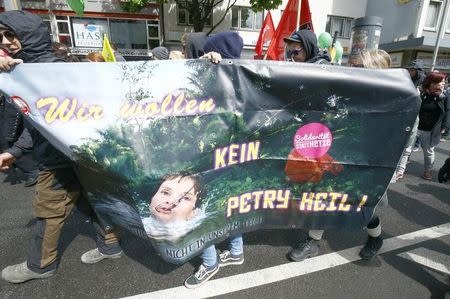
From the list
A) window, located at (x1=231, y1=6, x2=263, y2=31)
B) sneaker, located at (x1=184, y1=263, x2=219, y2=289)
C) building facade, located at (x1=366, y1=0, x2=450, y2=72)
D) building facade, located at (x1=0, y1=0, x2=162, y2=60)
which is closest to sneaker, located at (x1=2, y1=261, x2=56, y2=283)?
sneaker, located at (x1=184, y1=263, x2=219, y2=289)

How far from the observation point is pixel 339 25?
64.9 ft

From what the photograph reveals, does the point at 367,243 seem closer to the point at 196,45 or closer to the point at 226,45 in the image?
the point at 226,45

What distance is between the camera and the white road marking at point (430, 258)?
2.52 metres

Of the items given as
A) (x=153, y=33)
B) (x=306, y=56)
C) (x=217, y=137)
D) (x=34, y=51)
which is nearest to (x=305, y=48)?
(x=306, y=56)

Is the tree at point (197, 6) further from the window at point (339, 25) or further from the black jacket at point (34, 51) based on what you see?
the black jacket at point (34, 51)

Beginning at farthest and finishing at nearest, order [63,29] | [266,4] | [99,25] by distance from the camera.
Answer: [99,25] < [63,29] < [266,4]

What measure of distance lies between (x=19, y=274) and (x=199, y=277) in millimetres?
1399

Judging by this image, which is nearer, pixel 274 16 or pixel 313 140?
pixel 313 140

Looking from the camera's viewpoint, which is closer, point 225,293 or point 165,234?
point 165,234

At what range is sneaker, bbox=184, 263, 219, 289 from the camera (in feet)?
7.40

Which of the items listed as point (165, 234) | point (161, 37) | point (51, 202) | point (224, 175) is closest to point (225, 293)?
point (165, 234)

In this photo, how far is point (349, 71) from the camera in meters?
1.91

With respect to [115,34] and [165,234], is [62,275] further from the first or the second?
[115,34]

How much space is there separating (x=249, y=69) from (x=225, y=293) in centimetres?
166
